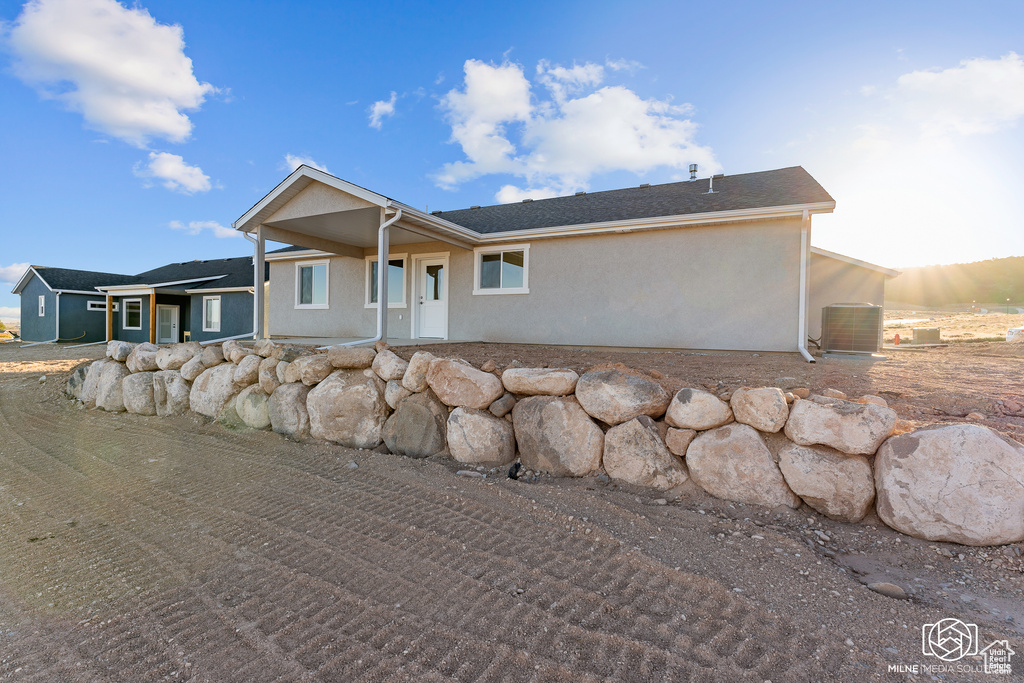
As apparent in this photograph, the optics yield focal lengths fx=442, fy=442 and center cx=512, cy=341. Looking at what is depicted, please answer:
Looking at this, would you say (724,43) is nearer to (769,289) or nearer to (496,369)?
(769,289)

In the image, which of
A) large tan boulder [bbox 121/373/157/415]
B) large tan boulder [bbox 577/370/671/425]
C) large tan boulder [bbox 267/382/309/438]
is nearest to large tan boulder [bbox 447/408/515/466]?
large tan boulder [bbox 577/370/671/425]

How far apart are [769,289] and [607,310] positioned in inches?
107

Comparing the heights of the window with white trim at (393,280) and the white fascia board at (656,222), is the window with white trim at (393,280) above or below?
below

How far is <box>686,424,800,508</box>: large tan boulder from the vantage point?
2.80 m

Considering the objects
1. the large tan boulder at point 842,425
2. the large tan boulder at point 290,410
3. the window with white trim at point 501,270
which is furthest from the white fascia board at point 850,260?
the large tan boulder at point 290,410

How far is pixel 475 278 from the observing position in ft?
31.5

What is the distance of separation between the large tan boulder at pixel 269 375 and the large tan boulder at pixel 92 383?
3548 millimetres

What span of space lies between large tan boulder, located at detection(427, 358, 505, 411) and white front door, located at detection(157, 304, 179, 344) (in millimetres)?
20171

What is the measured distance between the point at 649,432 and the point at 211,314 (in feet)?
64.8

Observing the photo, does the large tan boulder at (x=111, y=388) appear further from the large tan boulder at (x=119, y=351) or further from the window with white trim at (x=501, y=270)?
the window with white trim at (x=501, y=270)

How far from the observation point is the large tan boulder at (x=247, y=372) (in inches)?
214

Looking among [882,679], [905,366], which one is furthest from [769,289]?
[882,679]

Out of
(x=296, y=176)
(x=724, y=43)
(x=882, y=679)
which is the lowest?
(x=882, y=679)

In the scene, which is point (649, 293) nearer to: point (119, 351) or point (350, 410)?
point (350, 410)
